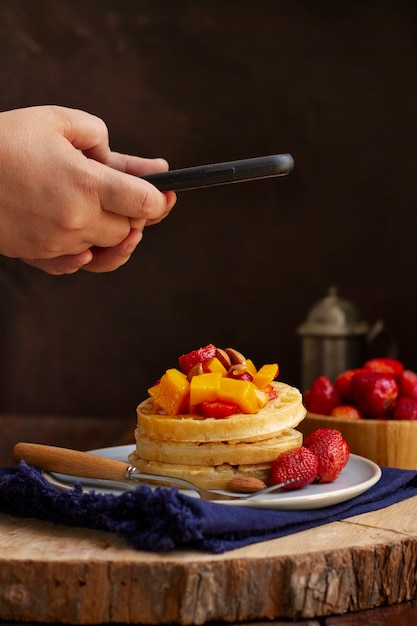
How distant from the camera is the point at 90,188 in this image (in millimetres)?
1487

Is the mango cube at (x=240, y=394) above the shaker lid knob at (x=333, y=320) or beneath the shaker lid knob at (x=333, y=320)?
beneath

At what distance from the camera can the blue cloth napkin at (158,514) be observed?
1192 millimetres

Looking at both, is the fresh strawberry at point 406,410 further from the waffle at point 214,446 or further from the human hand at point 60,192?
the human hand at point 60,192

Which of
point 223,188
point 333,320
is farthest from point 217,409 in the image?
point 223,188

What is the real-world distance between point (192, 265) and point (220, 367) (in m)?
2.13

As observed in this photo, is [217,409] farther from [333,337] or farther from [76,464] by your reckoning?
[333,337]

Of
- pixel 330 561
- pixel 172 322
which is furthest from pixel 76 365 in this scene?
pixel 330 561

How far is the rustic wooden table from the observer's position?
1.15 m

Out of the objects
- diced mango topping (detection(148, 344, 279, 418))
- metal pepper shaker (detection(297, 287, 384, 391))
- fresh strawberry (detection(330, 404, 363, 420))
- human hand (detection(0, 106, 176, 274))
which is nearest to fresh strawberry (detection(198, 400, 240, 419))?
diced mango topping (detection(148, 344, 279, 418))

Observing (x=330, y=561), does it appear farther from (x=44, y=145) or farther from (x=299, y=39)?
(x=299, y=39)

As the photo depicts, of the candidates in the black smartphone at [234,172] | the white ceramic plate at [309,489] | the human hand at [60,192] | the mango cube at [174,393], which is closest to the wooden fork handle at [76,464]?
the white ceramic plate at [309,489]

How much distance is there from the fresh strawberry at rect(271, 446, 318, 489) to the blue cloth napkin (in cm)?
6

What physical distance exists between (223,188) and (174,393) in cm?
222

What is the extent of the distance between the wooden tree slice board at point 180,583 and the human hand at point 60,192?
0.58 m
